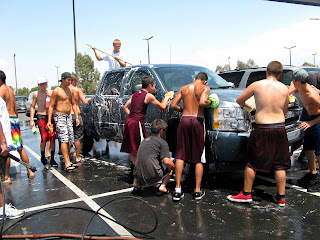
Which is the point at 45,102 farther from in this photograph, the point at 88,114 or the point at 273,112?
the point at 273,112

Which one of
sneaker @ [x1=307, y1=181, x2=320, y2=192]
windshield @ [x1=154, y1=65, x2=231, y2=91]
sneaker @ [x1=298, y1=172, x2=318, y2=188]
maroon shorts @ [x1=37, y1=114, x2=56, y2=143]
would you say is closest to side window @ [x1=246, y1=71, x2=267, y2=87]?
windshield @ [x1=154, y1=65, x2=231, y2=91]

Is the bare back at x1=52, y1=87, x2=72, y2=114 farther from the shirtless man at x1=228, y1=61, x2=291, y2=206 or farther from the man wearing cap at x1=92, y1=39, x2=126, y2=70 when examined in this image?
the shirtless man at x1=228, y1=61, x2=291, y2=206

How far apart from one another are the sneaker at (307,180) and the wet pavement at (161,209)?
12 cm

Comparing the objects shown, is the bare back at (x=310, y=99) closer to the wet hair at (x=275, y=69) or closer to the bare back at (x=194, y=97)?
the wet hair at (x=275, y=69)

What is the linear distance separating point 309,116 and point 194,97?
1721 mm

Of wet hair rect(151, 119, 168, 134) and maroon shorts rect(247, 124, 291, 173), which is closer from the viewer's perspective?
maroon shorts rect(247, 124, 291, 173)

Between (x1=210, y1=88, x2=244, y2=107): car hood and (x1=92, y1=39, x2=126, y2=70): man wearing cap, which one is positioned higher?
(x1=92, y1=39, x2=126, y2=70): man wearing cap

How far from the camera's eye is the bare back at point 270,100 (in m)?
3.98

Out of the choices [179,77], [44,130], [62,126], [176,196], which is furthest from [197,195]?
[44,130]

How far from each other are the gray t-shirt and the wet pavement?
0.27 m

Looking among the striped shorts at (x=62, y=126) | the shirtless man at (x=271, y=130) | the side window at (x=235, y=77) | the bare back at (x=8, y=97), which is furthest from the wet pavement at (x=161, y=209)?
the side window at (x=235, y=77)

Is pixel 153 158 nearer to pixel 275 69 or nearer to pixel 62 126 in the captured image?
pixel 275 69

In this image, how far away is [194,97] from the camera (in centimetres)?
435

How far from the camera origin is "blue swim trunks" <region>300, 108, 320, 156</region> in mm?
4629
